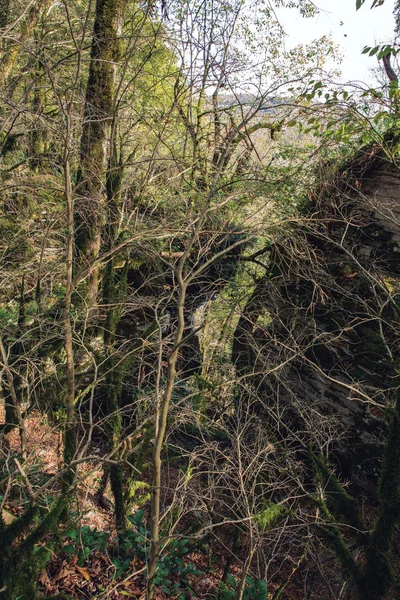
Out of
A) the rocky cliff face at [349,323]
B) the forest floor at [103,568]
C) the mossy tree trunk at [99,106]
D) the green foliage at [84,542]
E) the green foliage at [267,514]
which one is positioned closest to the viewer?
the forest floor at [103,568]

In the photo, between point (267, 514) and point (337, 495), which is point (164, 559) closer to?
point (267, 514)

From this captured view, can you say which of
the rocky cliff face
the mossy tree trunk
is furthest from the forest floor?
the mossy tree trunk

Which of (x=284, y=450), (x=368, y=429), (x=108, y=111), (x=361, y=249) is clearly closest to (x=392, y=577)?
(x=284, y=450)

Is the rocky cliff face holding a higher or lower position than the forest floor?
higher

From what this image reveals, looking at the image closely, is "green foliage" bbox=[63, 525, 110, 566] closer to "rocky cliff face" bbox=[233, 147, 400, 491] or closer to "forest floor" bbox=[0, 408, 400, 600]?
"forest floor" bbox=[0, 408, 400, 600]

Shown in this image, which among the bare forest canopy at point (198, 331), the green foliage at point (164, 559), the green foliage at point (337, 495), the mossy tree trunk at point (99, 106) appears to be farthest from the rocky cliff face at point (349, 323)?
the mossy tree trunk at point (99, 106)

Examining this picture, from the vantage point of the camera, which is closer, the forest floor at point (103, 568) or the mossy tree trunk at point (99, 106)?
the forest floor at point (103, 568)

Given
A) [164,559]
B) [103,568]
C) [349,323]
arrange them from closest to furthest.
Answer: [103,568] → [164,559] → [349,323]

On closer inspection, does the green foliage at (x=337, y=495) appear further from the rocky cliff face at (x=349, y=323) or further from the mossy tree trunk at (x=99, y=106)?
the mossy tree trunk at (x=99, y=106)

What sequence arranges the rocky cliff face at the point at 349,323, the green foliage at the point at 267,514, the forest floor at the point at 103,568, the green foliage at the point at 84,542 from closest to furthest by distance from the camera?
the forest floor at the point at 103,568 < the green foliage at the point at 84,542 < the green foliage at the point at 267,514 < the rocky cliff face at the point at 349,323

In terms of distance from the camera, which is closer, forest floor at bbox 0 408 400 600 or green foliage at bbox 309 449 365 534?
forest floor at bbox 0 408 400 600

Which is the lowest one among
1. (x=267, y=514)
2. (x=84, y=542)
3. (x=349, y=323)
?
(x=84, y=542)

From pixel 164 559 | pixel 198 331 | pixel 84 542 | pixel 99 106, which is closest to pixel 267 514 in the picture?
pixel 164 559

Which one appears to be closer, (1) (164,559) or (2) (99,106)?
(1) (164,559)
